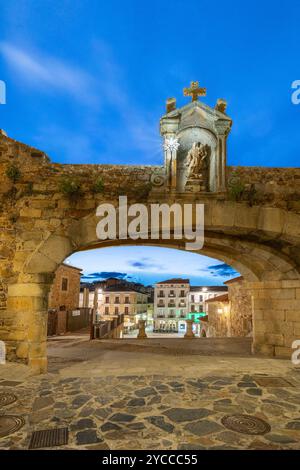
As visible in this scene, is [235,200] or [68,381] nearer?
[68,381]

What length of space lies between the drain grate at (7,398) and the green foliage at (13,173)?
373 cm

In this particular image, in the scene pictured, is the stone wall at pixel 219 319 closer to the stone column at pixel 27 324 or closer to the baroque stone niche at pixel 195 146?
the baroque stone niche at pixel 195 146

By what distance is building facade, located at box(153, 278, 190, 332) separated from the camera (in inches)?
2041

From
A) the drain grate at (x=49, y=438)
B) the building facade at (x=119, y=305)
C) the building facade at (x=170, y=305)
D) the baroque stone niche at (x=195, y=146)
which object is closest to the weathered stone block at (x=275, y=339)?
the baroque stone niche at (x=195, y=146)

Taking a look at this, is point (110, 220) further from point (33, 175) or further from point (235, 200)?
point (235, 200)

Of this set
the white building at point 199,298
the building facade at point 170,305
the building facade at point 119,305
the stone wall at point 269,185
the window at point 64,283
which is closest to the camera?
the stone wall at point 269,185

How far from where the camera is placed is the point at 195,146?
20.0 feet

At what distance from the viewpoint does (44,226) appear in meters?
5.44

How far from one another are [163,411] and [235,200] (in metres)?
4.01

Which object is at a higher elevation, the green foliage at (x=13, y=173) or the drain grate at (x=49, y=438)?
the green foliage at (x=13, y=173)

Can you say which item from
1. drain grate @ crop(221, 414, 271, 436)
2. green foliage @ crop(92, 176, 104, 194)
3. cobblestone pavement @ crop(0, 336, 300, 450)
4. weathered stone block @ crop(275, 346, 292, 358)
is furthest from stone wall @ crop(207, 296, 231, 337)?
drain grate @ crop(221, 414, 271, 436)

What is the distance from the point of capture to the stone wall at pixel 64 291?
53.2ft

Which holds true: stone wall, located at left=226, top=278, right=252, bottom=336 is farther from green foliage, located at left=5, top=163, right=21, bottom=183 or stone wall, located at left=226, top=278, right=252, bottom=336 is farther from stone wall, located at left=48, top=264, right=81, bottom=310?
green foliage, located at left=5, top=163, right=21, bottom=183
